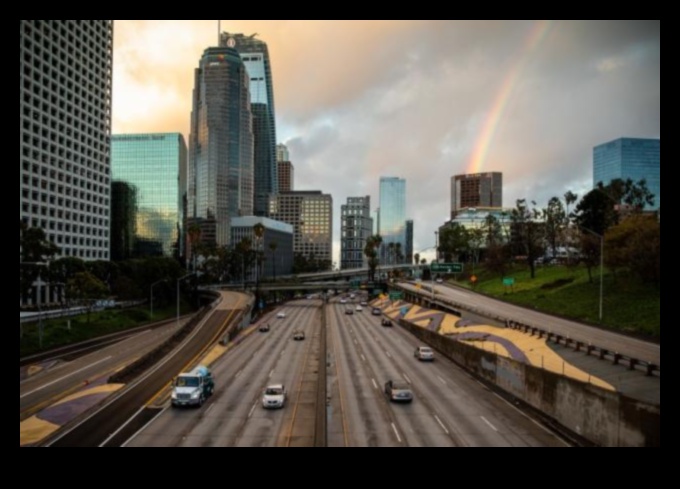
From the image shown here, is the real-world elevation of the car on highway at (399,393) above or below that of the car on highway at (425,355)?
above

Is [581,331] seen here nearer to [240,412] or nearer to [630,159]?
[240,412]

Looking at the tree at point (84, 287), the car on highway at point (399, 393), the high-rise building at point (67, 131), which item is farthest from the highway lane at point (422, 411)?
the high-rise building at point (67, 131)

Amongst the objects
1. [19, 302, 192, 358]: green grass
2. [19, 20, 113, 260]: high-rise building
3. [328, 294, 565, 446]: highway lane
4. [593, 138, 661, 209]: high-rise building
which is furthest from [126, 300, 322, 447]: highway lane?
[593, 138, 661, 209]: high-rise building

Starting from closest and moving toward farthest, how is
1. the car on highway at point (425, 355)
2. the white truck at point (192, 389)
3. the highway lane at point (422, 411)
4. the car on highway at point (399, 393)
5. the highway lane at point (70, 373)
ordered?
1. the highway lane at point (422, 411)
2. the white truck at point (192, 389)
3. the car on highway at point (399, 393)
4. the highway lane at point (70, 373)
5. the car on highway at point (425, 355)

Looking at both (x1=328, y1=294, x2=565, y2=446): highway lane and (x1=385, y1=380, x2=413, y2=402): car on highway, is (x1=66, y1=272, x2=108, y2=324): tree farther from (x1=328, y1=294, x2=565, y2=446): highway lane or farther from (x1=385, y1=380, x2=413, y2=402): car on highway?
(x1=385, y1=380, x2=413, y2=402): car on highway

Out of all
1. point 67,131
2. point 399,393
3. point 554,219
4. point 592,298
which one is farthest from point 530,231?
point 67,131

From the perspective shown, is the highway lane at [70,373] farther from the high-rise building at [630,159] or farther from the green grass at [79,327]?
the high-rise building at [630,159]
